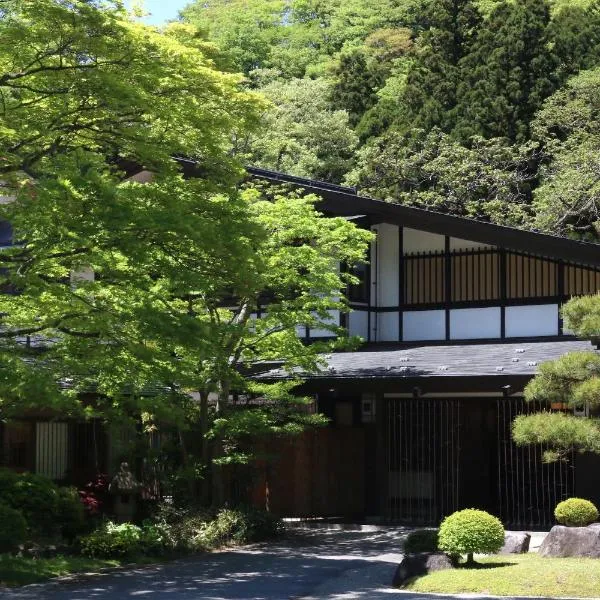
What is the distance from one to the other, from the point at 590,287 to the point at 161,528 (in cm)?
1020

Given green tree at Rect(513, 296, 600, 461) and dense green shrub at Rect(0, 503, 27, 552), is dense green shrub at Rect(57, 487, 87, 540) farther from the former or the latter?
green tree at Rect(513, 296, 600, 461)

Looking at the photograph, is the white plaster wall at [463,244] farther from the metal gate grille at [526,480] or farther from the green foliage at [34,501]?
the green foliage at [34,501]

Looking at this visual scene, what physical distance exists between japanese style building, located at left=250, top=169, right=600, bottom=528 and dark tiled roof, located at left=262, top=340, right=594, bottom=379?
5cm

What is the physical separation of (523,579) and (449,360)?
8463 mm

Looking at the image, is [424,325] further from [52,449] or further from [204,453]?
[52,449]

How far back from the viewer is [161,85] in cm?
1481

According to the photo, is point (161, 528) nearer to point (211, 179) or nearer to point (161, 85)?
point (211, 179)

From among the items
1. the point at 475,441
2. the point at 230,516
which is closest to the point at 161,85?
the point at 230,516

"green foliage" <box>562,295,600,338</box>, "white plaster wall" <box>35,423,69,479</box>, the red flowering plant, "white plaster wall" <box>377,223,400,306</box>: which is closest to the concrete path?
the red flowering plant

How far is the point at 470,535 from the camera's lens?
15.2 m

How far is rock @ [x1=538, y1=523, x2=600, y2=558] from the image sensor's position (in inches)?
617

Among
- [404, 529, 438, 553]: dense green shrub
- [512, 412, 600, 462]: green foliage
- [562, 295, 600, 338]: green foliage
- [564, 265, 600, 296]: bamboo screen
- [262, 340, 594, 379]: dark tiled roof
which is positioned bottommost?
[404, 529, 438, 553]: dense green shrub

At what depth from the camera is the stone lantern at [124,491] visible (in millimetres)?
20875

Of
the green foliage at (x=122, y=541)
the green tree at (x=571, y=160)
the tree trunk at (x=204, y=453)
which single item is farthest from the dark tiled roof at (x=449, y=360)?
the green tree at (x=571, y=160)
